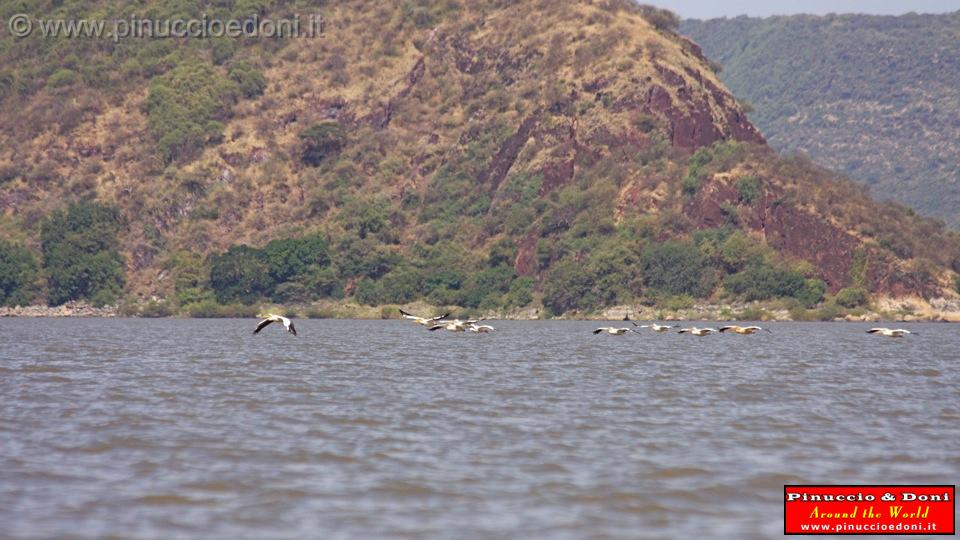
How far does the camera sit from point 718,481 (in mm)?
22297

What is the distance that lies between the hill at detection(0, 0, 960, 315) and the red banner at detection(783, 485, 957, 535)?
90432 millimetres

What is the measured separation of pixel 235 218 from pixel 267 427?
107523 mm

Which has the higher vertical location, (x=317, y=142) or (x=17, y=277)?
(x=317, y=142)

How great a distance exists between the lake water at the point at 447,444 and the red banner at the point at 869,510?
0.40 metres

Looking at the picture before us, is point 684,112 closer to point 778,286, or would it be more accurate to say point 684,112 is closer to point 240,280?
point 778,286

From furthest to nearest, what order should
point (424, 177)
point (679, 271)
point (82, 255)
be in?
point (424, 177) → point (82, 255) → point (679, 271)

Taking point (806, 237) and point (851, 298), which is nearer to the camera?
point (851, 298)

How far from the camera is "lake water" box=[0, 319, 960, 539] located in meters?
19.6

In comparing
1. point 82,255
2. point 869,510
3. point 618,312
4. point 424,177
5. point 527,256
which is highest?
point 424,177

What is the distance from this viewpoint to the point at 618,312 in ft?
369

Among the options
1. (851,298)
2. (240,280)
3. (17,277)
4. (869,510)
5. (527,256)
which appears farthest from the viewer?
(527,256)

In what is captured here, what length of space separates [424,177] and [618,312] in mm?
33233

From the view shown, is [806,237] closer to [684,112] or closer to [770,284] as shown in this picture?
[770,284]

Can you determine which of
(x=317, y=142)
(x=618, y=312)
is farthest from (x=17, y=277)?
(x=618, y=312)
